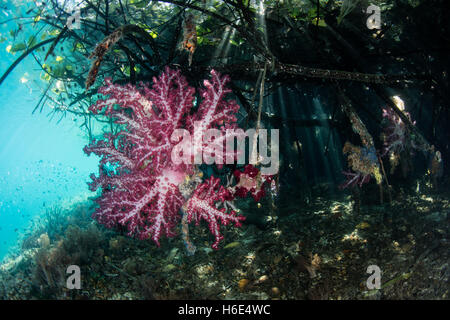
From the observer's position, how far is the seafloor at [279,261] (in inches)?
101

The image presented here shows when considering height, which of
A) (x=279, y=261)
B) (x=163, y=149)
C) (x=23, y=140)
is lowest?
(x=279, y=261)

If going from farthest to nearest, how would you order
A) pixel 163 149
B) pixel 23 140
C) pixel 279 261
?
pixel 23 140
pixel 279 261
pixel 163 149

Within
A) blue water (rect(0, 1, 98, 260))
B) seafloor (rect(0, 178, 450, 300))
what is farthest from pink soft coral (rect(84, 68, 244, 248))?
blue water (rect(0, 1, 98, 260))

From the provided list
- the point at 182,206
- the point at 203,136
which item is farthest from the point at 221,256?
the point at 203,136

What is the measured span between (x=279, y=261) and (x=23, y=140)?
257 feet

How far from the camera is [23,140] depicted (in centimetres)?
5834

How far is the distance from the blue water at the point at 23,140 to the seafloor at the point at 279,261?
2574 mm

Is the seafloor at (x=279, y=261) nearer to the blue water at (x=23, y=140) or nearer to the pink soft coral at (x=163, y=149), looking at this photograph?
the pink soft coral at (x=163, y=149)

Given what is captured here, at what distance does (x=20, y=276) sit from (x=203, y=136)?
4154mm

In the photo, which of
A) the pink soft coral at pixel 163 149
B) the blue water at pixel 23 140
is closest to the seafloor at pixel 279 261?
the pink soft coral at pixel 163 149

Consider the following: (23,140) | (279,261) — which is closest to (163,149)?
(279,261)

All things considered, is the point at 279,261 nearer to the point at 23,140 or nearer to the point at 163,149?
the point at 163,149

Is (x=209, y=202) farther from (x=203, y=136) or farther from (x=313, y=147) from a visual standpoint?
(x=313, y=147)
